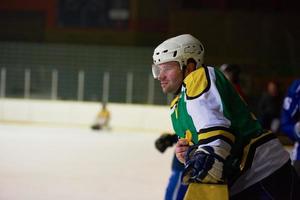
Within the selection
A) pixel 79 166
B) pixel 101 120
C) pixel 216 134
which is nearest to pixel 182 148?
pixel 216 134

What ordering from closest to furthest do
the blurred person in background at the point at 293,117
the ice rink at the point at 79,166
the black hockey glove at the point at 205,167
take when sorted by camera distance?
the black hockey glove at the point at 205,167 → the blurred person in background at the point at 293,117 → the ice rink at the point at 79,166

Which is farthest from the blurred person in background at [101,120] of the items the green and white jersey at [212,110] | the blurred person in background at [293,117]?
the green and white jersey at [212,110]

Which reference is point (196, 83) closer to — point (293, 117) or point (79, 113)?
point (293, 117)

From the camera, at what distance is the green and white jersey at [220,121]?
4.34ft

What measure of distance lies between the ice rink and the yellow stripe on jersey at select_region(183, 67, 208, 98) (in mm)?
2637

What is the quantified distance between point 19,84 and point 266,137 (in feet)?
37.7

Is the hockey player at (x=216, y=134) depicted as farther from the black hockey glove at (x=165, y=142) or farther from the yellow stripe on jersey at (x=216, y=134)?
the black hockey glove at (x=165, y=142)

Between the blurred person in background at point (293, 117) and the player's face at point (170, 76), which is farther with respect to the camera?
the blurred person in background at point (293, 117)

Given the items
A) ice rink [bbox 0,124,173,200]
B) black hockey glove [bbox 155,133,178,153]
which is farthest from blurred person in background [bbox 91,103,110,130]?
black hockey glove [bbox 155,133,178,153]

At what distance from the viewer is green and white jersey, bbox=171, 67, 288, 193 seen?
1.32 m

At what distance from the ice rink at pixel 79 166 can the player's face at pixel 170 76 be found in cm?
251

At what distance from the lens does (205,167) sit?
130 centimetres

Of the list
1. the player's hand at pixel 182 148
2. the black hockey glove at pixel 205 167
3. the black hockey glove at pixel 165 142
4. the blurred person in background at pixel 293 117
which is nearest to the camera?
the black hockey glove at pixel 205 167

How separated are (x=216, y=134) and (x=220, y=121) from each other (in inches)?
1.1
